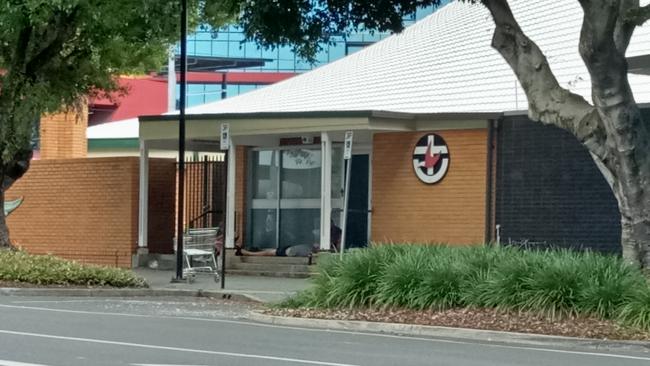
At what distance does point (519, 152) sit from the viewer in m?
21.4

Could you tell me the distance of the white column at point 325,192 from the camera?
75.5 ft

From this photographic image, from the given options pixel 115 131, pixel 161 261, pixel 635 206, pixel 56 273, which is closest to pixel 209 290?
pixel 56 273

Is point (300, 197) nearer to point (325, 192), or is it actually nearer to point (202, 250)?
point (325, 192)

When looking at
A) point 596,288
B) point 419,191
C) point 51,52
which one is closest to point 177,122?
point 51,52

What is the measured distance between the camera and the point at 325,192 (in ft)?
76.0

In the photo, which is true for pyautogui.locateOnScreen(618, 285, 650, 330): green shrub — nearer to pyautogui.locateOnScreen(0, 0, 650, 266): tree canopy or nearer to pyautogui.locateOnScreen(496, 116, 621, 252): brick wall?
pyautogui.locateOnScreen(0, 0, 650, 266): tree canopy

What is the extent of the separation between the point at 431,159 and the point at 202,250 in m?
5.14

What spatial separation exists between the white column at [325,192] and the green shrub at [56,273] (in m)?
3.82

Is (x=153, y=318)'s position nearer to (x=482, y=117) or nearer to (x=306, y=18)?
(x=306, y=18)

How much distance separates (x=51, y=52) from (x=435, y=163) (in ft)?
26.8

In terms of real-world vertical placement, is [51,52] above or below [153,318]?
above

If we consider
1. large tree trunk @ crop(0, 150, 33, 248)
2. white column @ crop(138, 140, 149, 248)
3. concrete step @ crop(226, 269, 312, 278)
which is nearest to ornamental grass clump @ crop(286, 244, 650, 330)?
concrete step @ crop(226, 269, 312, 278)

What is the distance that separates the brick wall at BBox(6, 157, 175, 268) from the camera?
89.1ft

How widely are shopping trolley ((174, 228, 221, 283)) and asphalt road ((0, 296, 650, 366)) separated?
6312 millimetres
